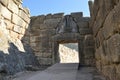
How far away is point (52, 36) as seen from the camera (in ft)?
27.2

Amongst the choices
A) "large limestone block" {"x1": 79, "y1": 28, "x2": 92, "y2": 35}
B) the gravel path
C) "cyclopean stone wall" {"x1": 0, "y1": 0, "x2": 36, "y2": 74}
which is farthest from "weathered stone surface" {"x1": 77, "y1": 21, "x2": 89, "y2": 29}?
the gravel path

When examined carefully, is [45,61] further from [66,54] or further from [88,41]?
[66,54]

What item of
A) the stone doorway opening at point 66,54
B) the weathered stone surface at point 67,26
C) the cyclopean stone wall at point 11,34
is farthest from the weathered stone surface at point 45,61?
the cyclopean stone wall at point 11,34

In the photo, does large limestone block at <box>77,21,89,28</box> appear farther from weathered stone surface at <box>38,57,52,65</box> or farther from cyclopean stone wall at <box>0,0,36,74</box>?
cyclopean stone wall at <box>0,0,36,74</box>

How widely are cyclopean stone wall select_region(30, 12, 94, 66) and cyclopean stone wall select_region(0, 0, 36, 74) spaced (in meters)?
1.44

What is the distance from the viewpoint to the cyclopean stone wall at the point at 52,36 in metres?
7.55

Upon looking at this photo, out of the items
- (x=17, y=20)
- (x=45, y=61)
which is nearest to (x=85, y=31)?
(x=45, y=61)

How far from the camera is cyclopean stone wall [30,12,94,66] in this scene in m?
7.55

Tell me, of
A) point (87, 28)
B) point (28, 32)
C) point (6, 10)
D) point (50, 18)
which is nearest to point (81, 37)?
point (87, 28)

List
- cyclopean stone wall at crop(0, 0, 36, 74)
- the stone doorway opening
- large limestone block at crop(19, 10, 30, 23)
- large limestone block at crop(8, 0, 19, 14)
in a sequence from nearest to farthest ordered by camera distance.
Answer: cyclopean stone wall at crop(0, 0, 36, 74), large limestone block at crop(8, 0, 19, 14), large limestone block at crop(19, 10, 30, 23), the stone doorway opening

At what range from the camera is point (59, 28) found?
323 inches

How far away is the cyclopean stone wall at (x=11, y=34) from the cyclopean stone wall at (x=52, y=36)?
4.73ft

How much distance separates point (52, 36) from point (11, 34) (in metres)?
2.70

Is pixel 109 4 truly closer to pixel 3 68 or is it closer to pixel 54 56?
pixel 3 68
